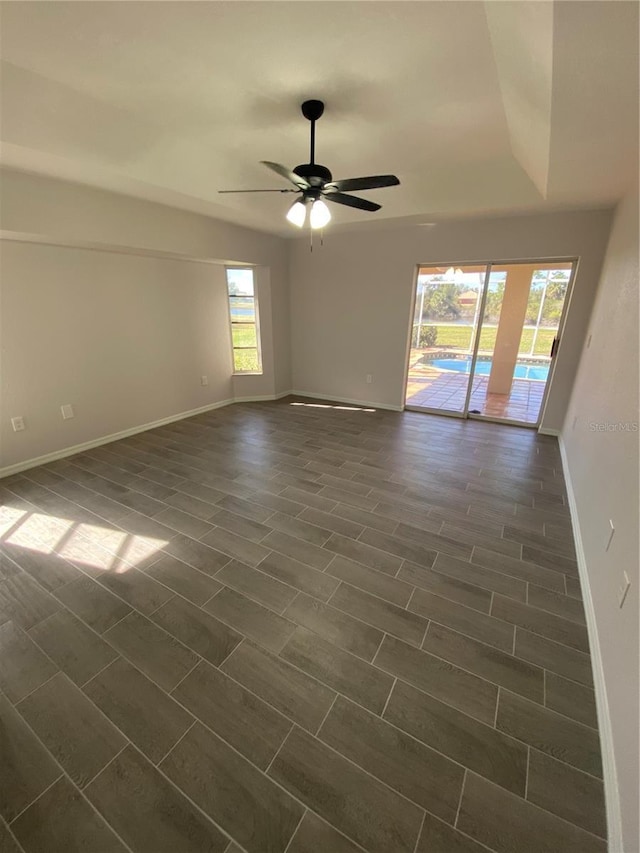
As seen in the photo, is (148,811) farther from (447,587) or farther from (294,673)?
(447,587)

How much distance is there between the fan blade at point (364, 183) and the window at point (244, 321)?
3.21m

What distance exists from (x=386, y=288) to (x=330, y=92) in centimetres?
297

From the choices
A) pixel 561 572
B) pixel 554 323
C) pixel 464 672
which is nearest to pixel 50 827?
pixel 464 672

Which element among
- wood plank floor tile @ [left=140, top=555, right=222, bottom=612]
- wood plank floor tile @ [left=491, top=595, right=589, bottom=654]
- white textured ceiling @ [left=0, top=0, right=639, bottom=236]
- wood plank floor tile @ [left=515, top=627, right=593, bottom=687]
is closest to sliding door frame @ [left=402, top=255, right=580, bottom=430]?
white textured ceiling @ [left=0, top=0, right=639, bottom=236]

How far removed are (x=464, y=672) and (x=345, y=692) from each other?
544 mm

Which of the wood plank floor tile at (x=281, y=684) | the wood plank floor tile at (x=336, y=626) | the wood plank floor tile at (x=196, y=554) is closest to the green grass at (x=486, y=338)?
the wood plank floor tile at (x=336, y=626)

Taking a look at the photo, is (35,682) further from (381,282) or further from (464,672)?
(381,282)

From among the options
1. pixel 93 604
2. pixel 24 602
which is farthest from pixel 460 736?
pixel 24 602

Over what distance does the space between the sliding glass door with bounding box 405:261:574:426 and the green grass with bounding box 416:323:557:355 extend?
0.04ft

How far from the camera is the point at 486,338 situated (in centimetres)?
467

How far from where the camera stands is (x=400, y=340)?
5.00 metres

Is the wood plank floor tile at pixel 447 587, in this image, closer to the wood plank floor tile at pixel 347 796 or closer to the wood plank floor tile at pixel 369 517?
the wood plank floor tile at pixel 369 517

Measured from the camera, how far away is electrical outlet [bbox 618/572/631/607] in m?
1.35

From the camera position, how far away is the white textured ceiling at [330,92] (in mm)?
1441
